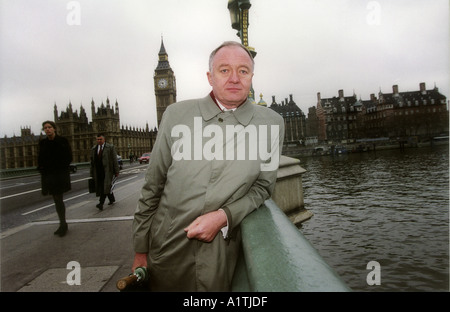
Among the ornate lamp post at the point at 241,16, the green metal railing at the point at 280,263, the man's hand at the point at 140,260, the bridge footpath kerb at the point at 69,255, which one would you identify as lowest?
the bridge footpath kerb at the point at 69,255

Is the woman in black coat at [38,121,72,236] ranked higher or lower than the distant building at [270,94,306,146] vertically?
lower

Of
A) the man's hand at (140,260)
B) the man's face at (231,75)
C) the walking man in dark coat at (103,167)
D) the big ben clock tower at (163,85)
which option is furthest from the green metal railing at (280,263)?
the big ben clock tower at (163,85)

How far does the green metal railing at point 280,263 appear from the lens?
2.84 ft

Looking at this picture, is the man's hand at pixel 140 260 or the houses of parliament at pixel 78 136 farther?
the houses of parliament at pixel 78 136

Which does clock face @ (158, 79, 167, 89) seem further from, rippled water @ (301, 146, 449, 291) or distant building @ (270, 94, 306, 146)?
rippled water @ (301, 146, 449, 291)

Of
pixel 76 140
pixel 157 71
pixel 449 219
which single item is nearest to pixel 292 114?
pixel 157 71

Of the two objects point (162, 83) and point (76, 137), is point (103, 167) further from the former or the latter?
point (162, 83)

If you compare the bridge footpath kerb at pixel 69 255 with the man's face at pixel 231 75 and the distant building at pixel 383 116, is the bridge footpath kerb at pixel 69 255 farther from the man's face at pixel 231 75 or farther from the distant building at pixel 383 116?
the distant building at pixel 383 116

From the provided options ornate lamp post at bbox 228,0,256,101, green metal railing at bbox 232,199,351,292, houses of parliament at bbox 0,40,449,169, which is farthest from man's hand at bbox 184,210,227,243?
houses of parliament at bbox 0,40,449,169

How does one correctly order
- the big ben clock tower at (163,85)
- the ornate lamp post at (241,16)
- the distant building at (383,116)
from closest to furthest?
the ornate lamp post at (241,16)
the distant building at (383,116)
the big ben clock tower at (163,85)

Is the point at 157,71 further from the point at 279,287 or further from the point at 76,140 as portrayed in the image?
the point at 279,287

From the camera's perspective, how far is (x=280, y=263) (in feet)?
3.24

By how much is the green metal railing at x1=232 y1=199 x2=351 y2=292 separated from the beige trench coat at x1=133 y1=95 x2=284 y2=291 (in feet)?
0.38

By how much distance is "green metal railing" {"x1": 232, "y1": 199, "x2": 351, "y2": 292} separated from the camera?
87 cm
